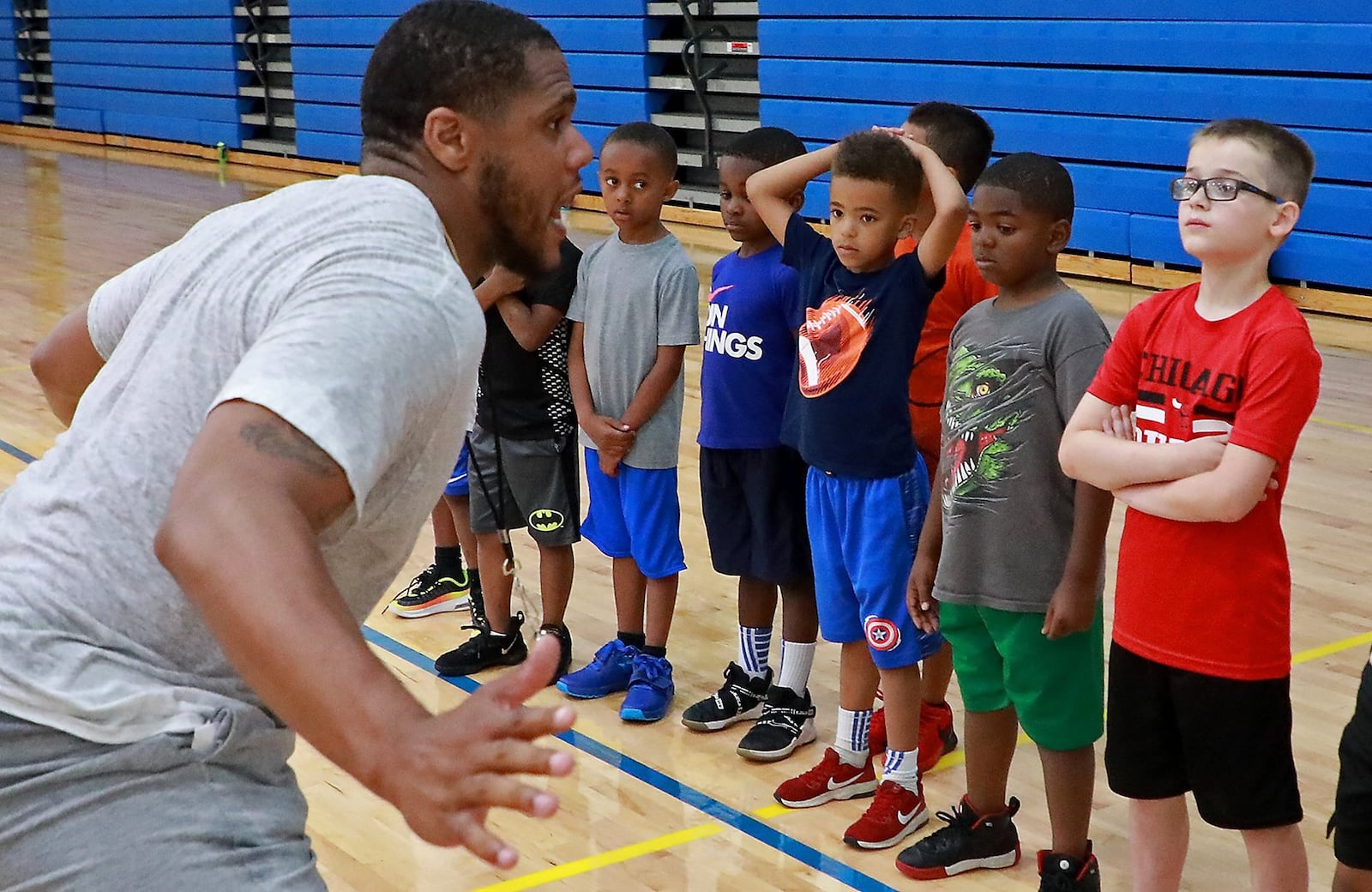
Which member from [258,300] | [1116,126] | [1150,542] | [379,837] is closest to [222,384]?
[258,300]

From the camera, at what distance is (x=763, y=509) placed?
11.2 feet

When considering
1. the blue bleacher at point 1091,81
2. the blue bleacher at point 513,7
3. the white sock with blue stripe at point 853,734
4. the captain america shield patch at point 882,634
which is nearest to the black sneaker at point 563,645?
the white sock with blue stripe at point 853,734

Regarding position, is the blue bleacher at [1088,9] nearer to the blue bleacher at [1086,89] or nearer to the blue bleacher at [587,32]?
the blue bleacher at [1086,89]

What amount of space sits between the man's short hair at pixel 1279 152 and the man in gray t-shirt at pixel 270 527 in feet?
4.17

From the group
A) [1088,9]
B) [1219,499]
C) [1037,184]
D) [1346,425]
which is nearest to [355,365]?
[1219,499]

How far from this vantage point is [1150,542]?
2.32 metres

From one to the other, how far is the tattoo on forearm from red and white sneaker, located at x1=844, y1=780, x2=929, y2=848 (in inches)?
81.8

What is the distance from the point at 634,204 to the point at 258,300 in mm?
2460

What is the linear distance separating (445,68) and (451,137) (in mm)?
70

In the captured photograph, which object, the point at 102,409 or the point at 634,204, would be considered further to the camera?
the point at 634,204

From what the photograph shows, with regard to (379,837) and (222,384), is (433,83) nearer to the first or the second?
(222,384)

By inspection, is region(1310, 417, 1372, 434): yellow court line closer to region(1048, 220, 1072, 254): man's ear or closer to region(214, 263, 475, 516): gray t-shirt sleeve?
region(1048, 220, 1072, 254): man's ear

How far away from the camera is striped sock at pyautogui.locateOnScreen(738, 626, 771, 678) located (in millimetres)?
3547

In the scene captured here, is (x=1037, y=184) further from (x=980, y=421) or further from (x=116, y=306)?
(x=116, y=306)
